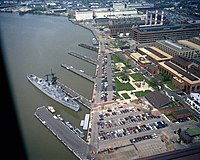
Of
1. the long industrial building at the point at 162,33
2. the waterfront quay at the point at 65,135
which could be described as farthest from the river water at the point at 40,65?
the long industrial building at the point at 162,33

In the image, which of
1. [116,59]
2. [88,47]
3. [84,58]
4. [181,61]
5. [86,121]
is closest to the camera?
[86,121]

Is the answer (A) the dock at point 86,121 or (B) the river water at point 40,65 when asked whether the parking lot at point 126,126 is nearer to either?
(A) the dock at point 86,121

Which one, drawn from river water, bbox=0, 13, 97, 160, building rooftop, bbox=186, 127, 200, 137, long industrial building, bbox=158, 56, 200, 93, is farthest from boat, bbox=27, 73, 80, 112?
long industrial building, bbox=158, 56, 200, 93

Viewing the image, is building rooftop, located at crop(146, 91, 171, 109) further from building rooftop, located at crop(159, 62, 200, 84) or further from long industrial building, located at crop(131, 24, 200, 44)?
long industrial building, located at crop(131, 24, 200, 44)

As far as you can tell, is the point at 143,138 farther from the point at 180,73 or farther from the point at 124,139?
the point at 180,73

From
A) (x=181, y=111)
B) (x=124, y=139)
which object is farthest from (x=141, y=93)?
(x=124, y=139)
